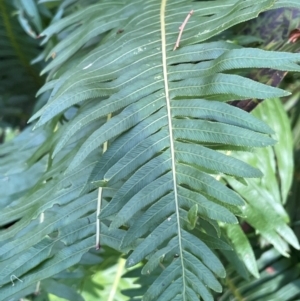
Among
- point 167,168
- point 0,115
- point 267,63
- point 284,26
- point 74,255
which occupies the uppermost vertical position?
point 284,26

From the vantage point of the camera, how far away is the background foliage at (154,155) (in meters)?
0.46

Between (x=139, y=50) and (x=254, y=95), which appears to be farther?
(x=139, y=50)

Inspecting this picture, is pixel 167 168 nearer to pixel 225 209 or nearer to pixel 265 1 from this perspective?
pixel 225 209

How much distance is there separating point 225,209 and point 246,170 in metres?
0.05

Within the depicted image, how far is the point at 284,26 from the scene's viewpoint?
0.75 m

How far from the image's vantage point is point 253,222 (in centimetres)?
73

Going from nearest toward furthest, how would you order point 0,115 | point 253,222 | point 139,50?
1. point 139,50
2. point 253,222
3. point 0,115

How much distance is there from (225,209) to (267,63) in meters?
0.18

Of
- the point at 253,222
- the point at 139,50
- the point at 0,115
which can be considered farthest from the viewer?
the point at 0,115

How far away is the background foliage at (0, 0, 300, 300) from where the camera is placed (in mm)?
458

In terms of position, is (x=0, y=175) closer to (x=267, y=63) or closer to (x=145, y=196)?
(x=145, y=196)

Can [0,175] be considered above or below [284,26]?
below

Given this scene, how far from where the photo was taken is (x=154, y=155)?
498 millimetres

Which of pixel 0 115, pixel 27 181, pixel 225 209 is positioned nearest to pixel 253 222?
pixel 225 209
